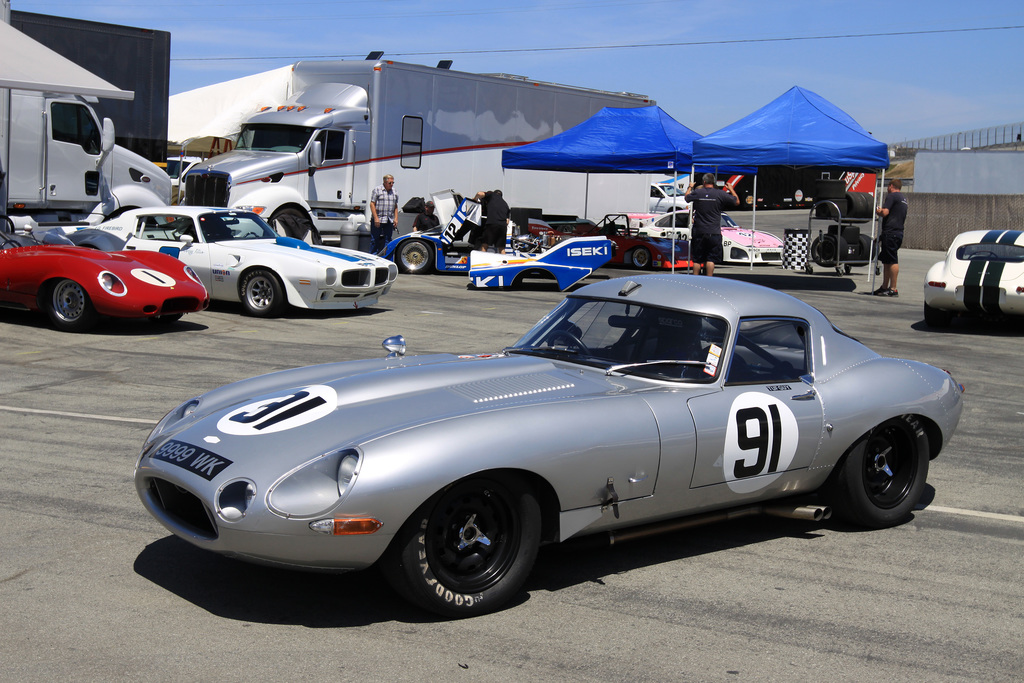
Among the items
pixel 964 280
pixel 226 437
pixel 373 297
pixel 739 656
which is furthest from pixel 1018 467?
pixel 373 297

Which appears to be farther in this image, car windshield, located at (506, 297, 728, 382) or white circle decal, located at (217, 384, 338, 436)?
car windshield, located at (506, 297, 728, 382)

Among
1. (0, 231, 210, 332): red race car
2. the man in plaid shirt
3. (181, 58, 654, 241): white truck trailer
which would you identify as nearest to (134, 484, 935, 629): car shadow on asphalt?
(0, 231, 210, 332): red race car

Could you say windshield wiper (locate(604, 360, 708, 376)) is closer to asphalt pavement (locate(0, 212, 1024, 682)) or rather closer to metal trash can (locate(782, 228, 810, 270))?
asphalt pavement (locate(0, 212, 1024, 682))

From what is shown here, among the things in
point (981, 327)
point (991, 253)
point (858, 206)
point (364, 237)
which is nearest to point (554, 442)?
point (991, 253)

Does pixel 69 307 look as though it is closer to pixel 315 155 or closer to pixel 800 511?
pixel 800 511

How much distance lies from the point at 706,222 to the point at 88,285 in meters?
10.3

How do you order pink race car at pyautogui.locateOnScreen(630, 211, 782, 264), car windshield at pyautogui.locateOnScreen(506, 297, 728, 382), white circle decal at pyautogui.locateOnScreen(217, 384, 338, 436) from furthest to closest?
1. pink race car at pyautogui.locateOnScreen(630, 211, 782, 264)
2. car windshield at pyautogui.locateOnScreen(506, 297, 728, 382)
3. white circle decal at pyautogui.locateOnScreen(217, 384, 338, 436)

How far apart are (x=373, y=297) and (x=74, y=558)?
30.2 ft

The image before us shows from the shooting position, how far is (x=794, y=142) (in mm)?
18000

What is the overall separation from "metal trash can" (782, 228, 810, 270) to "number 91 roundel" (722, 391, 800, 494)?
60.4 ft

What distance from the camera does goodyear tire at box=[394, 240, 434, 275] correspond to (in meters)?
19.2

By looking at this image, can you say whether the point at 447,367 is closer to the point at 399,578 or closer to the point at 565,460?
the point at 565,460

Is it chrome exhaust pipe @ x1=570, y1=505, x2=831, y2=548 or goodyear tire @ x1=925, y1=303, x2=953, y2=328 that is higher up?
goodyear tire @ x1=925, y1=303, x2=953, y2=328

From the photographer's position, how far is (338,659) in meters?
3.46
